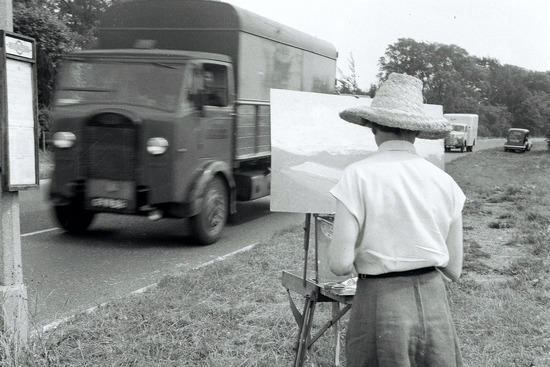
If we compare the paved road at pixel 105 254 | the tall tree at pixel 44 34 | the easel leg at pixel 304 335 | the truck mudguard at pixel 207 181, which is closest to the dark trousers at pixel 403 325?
the easel leg at pixel 304 335

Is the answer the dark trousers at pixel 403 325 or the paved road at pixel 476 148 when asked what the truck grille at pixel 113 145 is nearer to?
the dark trousers at pixel 403 325

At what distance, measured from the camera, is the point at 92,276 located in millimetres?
6527

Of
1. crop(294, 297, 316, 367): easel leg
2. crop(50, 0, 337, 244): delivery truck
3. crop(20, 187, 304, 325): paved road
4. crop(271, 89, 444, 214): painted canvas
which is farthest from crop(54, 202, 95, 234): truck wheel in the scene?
crop(294, 297, 316, 367): easel leg

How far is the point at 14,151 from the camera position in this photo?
12.4 feet

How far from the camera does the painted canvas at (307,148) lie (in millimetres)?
3916

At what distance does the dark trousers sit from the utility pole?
2179 millimetres

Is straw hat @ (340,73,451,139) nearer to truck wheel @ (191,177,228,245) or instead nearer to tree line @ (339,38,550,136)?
truck wheel @ (191,177,228,245)

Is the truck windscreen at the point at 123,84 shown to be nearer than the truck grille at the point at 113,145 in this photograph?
No

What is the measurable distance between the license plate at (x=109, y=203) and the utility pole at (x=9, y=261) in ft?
12.9

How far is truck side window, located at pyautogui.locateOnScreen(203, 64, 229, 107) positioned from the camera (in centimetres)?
848

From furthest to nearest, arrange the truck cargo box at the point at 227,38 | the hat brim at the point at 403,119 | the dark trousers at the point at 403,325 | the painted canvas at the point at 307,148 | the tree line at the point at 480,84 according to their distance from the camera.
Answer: the tree line at the point at 480,84
the truck cargo box at the point at 227,38
the painted canvas at the point at 307,148
the hat brim at the point at 403,119
the dark trousers at the point at 403,325

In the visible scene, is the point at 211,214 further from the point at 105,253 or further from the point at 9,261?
the point at 9,261

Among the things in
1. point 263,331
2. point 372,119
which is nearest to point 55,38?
point 263,331

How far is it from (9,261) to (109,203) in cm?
407
